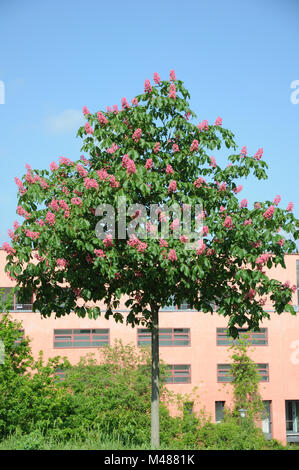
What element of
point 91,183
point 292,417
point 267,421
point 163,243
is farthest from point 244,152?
point 292,417

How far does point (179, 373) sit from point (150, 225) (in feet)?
97.6

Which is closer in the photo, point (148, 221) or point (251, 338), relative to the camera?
point (148, 221)

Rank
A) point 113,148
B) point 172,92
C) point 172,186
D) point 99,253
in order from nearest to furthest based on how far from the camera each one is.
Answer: point 99,253 < point 172,186 < point 113,148 < point 172,92

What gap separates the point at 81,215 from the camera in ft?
35.8

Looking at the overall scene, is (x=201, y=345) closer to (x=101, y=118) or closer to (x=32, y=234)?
(x=101, y=118)

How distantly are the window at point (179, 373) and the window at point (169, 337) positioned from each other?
163 cm

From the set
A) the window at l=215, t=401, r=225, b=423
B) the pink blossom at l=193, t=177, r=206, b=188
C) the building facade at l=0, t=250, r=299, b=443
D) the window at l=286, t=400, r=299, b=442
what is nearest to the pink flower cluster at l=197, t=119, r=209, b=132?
the pink blossom at l=193, t=177, r=206, b=188

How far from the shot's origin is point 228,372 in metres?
39.4

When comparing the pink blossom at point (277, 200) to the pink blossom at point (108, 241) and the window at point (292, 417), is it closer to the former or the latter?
the pink blossom at point (108, 241)

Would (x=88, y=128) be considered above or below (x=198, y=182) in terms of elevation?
above

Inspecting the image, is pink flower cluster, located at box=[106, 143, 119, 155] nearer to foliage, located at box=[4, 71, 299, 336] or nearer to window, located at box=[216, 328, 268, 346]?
foliage, located at box=[4, 71, 299, 336]

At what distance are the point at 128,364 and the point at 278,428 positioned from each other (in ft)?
44.0
